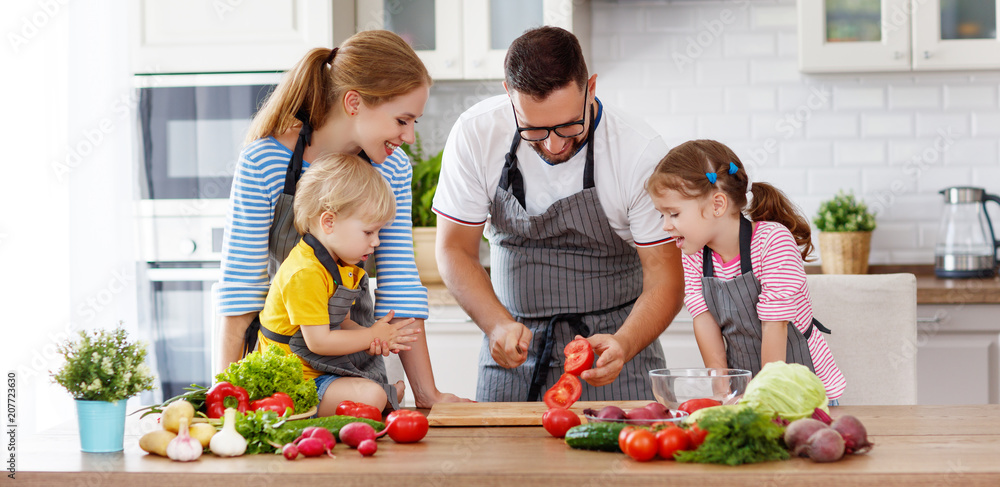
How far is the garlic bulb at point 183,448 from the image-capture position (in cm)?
122

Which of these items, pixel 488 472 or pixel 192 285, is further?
pixel 192 285

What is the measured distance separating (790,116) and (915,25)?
606 mm

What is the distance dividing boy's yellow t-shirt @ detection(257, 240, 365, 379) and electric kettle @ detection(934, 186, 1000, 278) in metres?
2.61

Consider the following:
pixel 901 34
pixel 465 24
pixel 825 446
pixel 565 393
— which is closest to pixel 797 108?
pixel 901 34

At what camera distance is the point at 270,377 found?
4.57 feet

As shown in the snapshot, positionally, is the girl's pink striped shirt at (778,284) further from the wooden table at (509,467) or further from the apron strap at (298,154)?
the apron strap at (298,154)

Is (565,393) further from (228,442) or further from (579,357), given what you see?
(228,442)

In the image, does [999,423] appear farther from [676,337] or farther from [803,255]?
[676,337]

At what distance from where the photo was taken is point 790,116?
11.7ft

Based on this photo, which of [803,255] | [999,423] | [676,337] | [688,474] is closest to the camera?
[688,474]

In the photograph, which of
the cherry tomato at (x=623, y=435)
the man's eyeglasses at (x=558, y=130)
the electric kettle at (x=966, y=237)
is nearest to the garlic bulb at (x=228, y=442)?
the cherry tomato at (x=623, y=435)

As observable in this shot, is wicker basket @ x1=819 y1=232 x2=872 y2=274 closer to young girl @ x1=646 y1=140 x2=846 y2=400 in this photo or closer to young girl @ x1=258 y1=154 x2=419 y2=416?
young girl @ x1=646 y1=140 x2=846 y2=400

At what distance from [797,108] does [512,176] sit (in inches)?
79.2

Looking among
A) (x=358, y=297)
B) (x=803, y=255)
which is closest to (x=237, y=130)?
(x=358, y=297)
